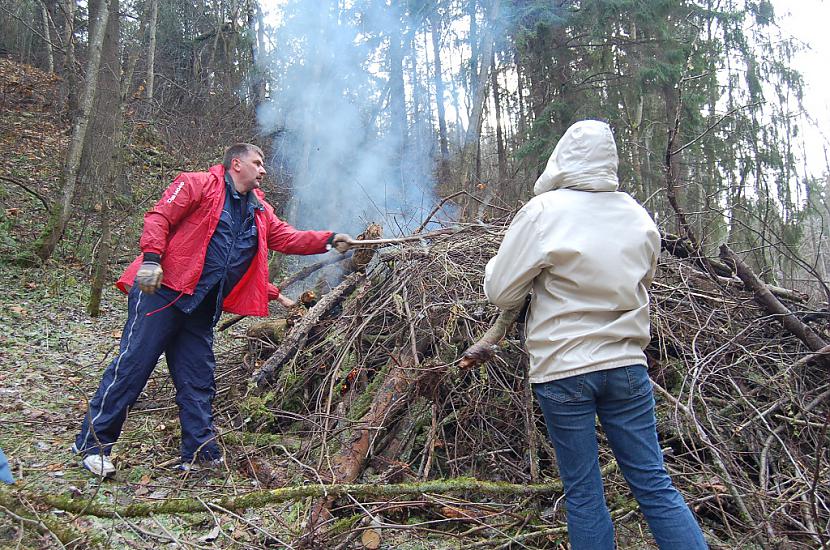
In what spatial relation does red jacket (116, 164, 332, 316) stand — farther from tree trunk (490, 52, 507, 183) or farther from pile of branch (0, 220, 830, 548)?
tree trunk (490, 52, 507, 183)

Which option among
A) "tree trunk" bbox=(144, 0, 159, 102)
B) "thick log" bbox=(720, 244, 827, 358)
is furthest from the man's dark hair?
"tree trunk" bbox=(144, 0, 159, 102)

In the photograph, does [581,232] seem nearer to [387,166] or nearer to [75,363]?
[75,363]

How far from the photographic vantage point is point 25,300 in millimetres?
7164

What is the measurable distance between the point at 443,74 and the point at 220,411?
19.4m

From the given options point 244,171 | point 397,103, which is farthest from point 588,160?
point 397,103

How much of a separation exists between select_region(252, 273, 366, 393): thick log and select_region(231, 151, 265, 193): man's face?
1.36 meters

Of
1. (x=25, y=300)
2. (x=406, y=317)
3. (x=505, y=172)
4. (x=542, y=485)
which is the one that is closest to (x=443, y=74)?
(x=505, y=172)

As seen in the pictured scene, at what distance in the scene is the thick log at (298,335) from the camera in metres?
4.41

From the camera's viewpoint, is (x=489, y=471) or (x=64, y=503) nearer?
(x=64, y=503)

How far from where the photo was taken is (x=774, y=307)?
3826 millimetres

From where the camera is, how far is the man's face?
3.70m

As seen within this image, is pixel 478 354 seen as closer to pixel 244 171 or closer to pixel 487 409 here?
pixel 487 409

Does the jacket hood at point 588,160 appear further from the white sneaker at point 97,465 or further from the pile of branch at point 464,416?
the white sneaker at point 97,465

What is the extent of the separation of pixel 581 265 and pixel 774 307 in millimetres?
2516
